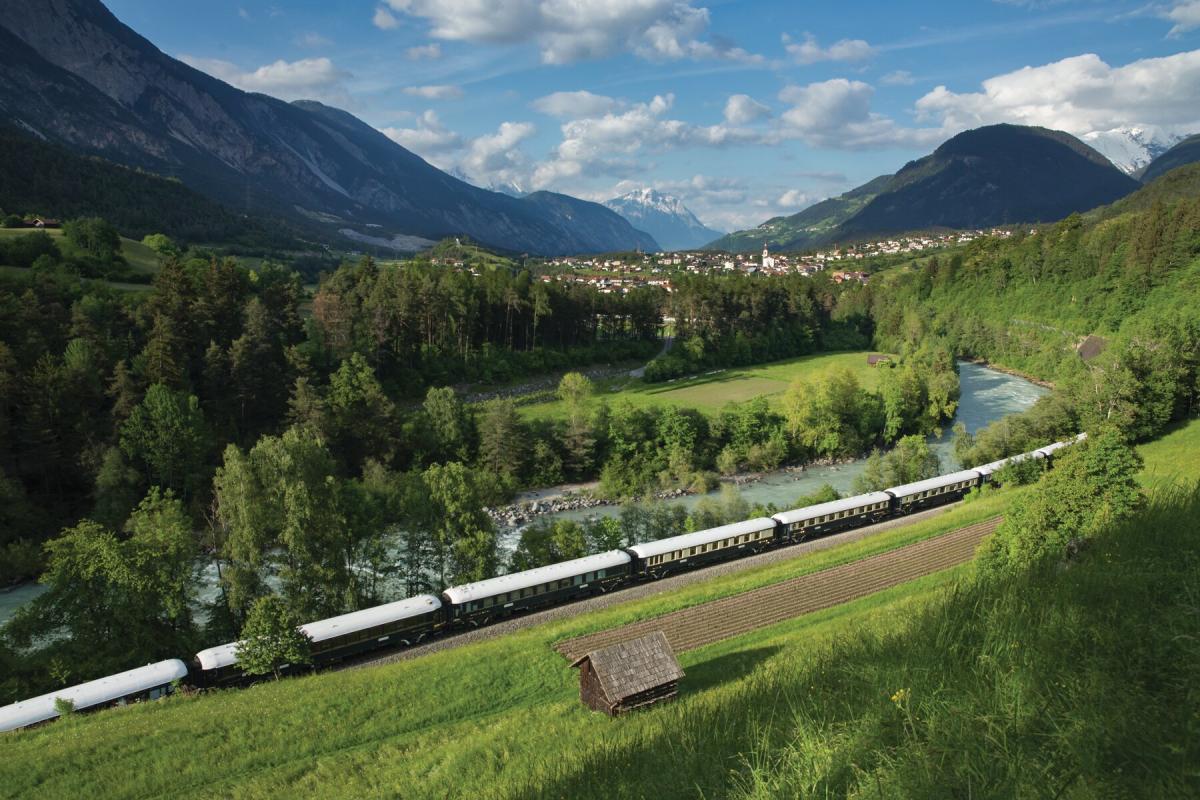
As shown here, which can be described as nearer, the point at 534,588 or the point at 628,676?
the point at 628,676

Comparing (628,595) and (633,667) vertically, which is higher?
(633,667)

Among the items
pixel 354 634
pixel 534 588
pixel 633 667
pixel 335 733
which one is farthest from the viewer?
pixel 534 588

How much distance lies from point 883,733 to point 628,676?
37.7ft

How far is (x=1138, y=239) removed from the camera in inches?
3054

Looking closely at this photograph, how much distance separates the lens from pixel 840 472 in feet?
167

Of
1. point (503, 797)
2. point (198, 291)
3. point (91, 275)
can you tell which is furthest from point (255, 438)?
point (503, 797)

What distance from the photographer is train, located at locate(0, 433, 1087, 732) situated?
61.7ft

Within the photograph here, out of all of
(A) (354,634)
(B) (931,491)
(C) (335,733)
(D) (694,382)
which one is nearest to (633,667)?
(C) (335,733)

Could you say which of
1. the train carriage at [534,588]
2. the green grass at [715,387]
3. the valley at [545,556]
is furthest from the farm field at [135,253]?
the train carriage at [534,588]

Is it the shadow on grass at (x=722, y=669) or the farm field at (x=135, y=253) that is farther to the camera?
the farm field at (x=135, y=253)

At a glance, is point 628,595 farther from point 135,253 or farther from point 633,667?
point 135,253

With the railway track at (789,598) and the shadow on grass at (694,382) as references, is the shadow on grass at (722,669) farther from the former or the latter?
the shadow on grass at (694,382)

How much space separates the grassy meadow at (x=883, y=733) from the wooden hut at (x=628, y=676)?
73 cm

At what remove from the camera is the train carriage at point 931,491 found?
37125 millimetres
